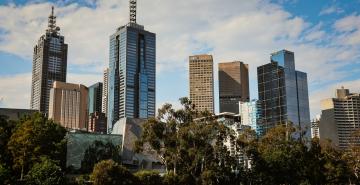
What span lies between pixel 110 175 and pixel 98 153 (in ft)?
82.9

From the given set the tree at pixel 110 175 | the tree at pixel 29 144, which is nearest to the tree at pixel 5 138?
the tree at pixel 29 144

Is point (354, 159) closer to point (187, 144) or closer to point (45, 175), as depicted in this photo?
point (187, 144)

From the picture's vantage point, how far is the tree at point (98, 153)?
76.6 meters

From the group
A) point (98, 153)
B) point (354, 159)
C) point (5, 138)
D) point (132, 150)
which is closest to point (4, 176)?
point (5, 138)

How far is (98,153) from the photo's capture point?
3091 inches

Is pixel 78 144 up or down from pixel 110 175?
up

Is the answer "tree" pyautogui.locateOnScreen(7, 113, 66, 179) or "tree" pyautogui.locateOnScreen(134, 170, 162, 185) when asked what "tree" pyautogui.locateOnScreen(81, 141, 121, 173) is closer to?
"tree" pyautogui.locateOnScreen(7, 113, 66, 179)

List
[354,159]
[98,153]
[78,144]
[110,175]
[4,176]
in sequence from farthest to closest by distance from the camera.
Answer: [98,153], [78,144], [354,159], [110,175], [4,176]

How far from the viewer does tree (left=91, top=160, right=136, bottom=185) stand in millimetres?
53156

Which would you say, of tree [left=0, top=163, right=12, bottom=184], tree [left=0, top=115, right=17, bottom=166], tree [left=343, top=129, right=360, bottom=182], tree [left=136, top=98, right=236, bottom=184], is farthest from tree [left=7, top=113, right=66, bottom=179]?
tree [left=343, top=129, right=360, bottom=182]

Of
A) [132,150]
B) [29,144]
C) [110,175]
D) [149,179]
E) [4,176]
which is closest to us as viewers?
[4,176]

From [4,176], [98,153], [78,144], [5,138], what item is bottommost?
[4,176]

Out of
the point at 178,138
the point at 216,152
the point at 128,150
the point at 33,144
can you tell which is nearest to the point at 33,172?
the point at 33,144

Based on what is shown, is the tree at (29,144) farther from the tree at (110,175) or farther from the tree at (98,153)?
the tree at (98,153)
